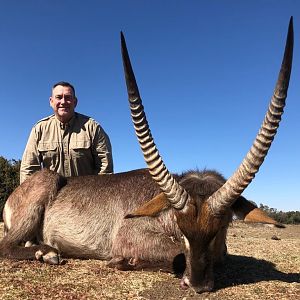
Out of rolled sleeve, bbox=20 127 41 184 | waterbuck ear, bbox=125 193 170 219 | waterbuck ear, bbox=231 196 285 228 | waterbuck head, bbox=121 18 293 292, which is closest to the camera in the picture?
waterbuck head, bbox=121 18 293 292

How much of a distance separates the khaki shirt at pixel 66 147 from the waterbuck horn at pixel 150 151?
13.5 feet

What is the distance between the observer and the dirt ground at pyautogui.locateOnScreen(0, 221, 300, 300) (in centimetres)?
497

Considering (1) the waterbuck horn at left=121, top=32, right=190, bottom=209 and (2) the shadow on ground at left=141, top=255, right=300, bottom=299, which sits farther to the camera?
(2) the shadow on ground at left=141, top=255, right=300, bottom=299

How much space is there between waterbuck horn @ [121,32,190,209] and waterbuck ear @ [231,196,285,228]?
0.74m

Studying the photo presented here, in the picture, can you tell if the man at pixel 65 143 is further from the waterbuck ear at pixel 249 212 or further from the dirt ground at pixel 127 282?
the waterbuck ear at pixel 249 212

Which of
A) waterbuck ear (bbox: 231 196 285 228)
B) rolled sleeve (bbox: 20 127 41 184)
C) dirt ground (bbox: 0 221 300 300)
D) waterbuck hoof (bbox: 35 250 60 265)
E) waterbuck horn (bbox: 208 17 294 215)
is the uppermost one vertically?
rolled sleeve (bbox: 20 127 41 184)

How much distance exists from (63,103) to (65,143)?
0.82 metres

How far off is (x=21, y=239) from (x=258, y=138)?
415 cm

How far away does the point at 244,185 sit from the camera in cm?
509

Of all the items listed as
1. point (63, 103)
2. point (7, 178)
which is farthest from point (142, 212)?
point (7, 178)

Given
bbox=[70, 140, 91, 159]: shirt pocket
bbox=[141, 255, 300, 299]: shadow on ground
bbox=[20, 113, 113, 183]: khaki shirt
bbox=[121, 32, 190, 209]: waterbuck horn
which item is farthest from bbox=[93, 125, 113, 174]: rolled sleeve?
bbox=[121, 32, 190, 209]: waterbuck horn

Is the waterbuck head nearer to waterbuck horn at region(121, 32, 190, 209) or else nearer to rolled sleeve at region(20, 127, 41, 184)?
waterbuck horn at region(121, 32, 190, 209)

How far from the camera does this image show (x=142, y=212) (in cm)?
573

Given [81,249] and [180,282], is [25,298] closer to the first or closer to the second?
[180,282]
